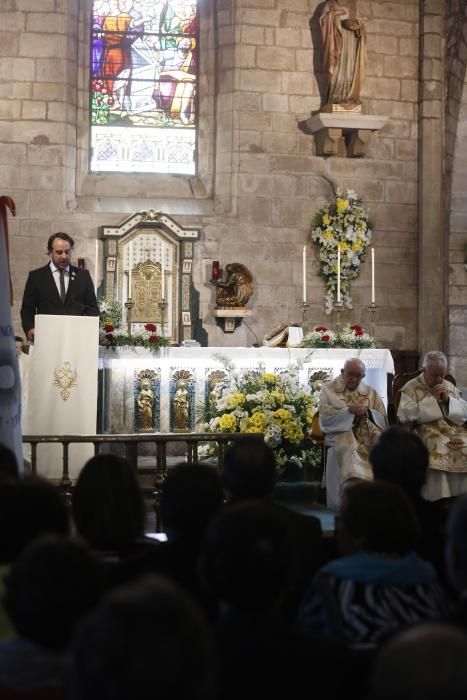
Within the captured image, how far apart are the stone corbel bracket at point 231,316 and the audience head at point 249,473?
803 cm

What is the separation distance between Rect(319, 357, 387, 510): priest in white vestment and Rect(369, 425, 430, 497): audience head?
328 cm

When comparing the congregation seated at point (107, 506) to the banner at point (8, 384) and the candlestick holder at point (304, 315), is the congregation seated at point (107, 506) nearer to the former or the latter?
the banner at point (8, 384)

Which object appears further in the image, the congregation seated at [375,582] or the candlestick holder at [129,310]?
the candlestick holder at [129,310]

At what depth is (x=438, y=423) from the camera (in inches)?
290

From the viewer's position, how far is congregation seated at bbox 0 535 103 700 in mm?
1787

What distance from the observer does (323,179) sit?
12.3m

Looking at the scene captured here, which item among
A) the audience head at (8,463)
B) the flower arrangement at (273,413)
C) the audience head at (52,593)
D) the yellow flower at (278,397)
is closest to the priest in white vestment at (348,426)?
the flower arrangement at (273,413)

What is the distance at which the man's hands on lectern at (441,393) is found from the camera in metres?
7.29

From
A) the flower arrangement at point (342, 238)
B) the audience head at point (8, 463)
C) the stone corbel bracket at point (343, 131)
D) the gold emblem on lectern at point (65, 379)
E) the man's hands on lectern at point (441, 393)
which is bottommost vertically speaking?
the audience head at point (8, 463)

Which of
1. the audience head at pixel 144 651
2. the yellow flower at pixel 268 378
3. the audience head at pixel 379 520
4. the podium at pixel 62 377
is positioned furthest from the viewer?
the yellow flower at pixel 268 378

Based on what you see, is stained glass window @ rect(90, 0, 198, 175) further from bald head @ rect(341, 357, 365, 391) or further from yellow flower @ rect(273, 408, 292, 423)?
bald head @ rect(341, 357, 365, 391)

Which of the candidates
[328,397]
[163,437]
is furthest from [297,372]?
[163,437]

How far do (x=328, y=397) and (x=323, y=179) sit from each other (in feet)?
16.7

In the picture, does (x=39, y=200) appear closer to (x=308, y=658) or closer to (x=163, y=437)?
(x=163, y=437)
